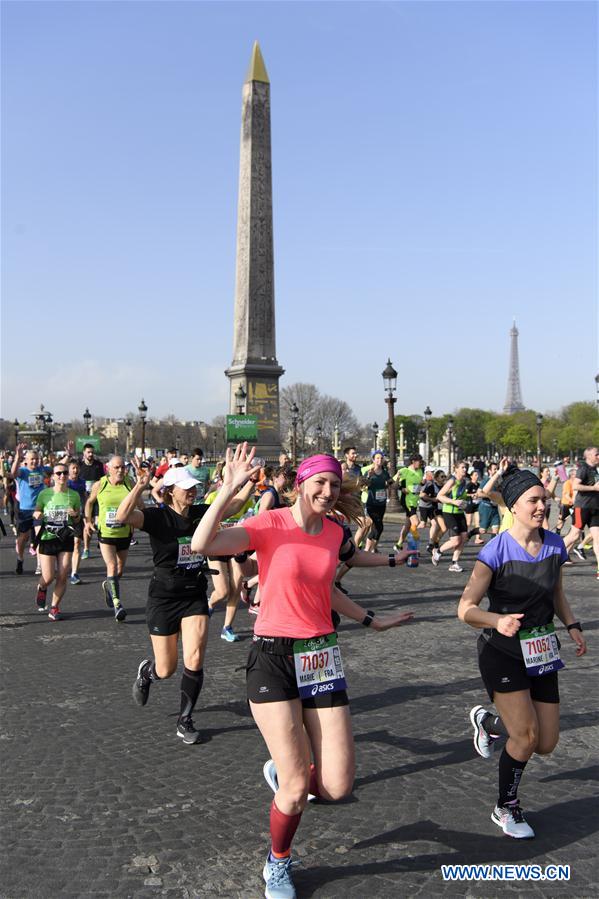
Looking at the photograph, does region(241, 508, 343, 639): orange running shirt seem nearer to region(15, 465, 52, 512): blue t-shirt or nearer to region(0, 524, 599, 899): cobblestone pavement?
region(0, 524, 599, 899): cobblestone pavement

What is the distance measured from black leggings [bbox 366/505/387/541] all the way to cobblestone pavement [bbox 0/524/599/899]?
21.0 feet

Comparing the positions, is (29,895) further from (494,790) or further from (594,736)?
(594,736)

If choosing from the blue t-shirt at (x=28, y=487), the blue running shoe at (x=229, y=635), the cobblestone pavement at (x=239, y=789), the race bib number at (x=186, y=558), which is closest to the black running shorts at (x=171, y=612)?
the race bib number at (x=186, y=558)

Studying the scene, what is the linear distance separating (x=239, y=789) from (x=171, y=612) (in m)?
1.71

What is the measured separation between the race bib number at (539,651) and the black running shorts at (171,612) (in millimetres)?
2793

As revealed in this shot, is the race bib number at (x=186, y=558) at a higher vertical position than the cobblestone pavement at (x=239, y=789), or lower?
higher

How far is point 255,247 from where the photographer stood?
149ft

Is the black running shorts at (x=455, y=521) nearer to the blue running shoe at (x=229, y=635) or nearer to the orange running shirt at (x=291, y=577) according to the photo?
the blue running shoe at (x=229, y=635)

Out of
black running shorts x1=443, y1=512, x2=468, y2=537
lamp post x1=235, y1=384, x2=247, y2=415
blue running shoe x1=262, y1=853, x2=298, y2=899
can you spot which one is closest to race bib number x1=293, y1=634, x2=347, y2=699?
blue running shoe x1=262, y1=853, x2=298, y2=899

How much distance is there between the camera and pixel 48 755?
5883mm

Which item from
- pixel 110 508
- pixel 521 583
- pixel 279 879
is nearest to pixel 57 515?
pixel 110 508

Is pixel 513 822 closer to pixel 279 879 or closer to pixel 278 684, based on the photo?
pixel 279 879

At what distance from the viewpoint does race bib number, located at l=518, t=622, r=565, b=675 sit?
4574mm

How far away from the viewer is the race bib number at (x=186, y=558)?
22.1 ft
